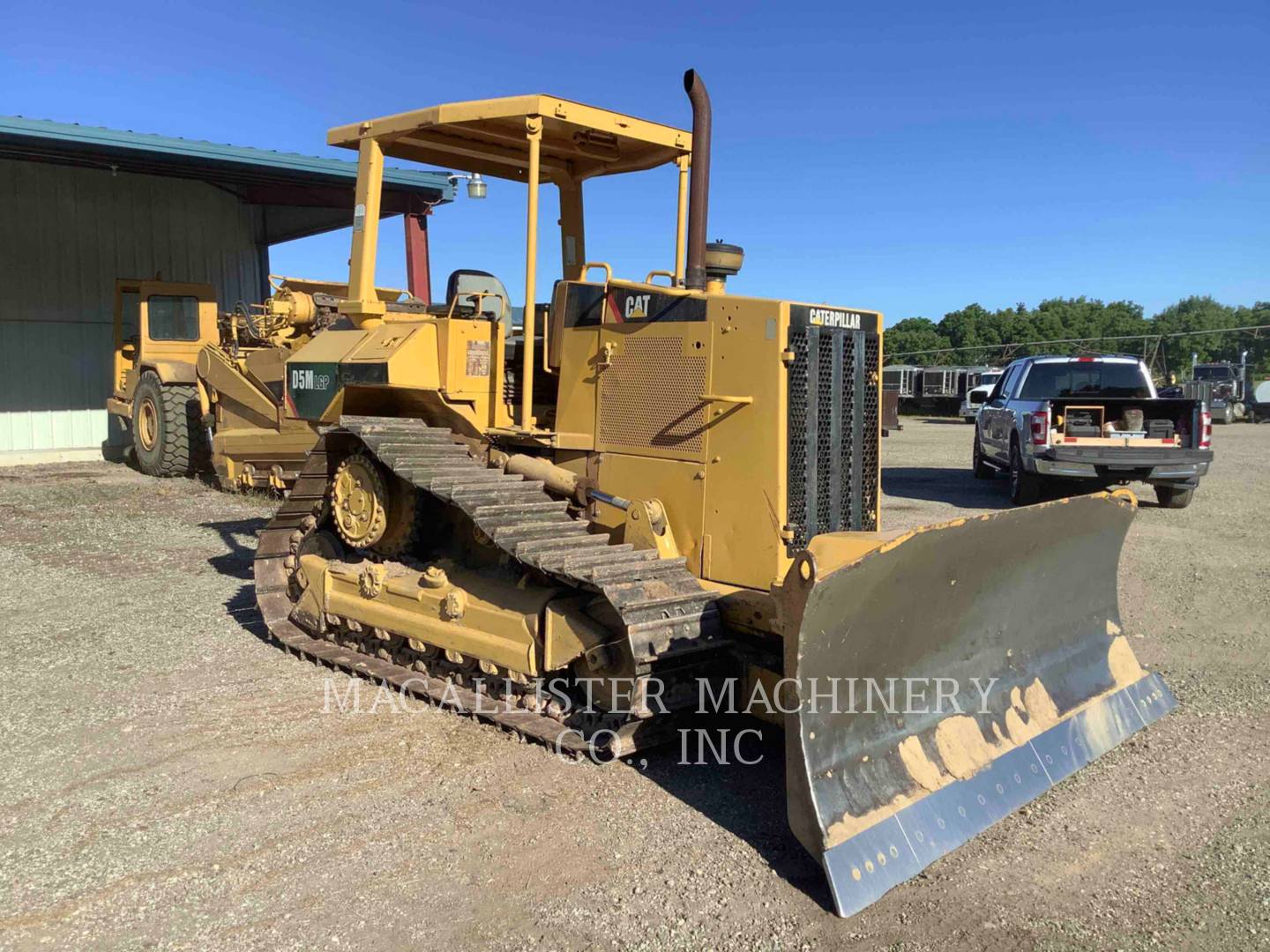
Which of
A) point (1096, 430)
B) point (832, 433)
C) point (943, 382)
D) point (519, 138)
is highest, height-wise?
point (519, 138)

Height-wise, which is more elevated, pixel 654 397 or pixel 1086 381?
pixel 1086 381

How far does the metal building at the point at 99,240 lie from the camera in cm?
1579

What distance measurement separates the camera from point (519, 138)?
5.49 meters

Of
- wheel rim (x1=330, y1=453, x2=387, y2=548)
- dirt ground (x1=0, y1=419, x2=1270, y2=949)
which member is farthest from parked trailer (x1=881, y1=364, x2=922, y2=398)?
wheel rim (x1=330, y1=453, x2=387, y2=548)

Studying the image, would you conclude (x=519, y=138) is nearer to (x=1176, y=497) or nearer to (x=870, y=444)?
(x=870, y=444)

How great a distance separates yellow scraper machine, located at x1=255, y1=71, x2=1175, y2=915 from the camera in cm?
374

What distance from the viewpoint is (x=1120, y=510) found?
4.98 meters

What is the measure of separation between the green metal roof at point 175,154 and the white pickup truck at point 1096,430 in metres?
8.91

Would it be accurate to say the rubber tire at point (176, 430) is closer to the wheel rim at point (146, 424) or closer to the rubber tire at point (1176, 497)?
the wheel rim at point (146, 424)

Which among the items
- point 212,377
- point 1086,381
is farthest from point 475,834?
point 1086,381

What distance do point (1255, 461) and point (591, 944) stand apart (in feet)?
65.7

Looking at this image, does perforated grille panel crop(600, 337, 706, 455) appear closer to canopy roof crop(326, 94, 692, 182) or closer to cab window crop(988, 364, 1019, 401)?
canopy roof crop(326, 94, 692, 182)

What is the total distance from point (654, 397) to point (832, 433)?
871 mm

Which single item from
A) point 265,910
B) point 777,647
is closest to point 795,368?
point 777,647
